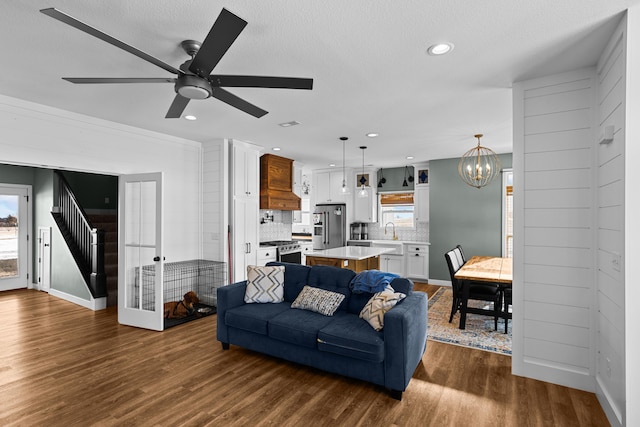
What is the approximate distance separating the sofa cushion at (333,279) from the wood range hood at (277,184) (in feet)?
8.83

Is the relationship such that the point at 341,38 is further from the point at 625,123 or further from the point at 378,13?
the point at 625,123

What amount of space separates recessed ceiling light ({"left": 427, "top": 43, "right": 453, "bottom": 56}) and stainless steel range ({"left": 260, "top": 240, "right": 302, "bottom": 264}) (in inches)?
178

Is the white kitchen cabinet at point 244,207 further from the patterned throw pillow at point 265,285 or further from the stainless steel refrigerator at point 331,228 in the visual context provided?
the stainless steel refrigerator at point 331,228

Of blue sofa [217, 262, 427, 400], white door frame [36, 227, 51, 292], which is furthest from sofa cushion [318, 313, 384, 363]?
white door frame [36, 227, 51, 292]

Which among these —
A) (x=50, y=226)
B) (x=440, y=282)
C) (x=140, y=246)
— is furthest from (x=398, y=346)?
(x=50, y=226)

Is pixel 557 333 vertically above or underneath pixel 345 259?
underneath

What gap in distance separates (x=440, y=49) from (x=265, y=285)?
2.83 metres

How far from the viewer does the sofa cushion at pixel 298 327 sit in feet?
9.84

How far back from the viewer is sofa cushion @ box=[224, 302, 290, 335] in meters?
3.28

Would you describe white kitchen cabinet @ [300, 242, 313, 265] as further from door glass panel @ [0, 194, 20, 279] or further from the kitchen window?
door glass panel @ [0, 194, 20, 279]

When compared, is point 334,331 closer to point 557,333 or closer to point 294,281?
point 294,281

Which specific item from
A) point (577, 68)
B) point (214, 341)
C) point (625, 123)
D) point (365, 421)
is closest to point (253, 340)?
point (214, 341)

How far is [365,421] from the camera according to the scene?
2.38 metres

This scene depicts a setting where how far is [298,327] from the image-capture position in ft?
10.1
